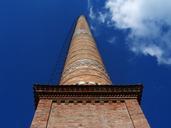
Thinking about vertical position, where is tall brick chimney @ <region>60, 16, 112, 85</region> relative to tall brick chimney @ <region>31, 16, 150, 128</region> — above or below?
above

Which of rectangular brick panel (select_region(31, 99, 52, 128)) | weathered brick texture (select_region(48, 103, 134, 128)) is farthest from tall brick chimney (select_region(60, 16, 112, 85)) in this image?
rectangular brick panel (select_region(31, 99, 52, 128))

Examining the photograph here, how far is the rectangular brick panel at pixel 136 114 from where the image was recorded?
35.9 feet

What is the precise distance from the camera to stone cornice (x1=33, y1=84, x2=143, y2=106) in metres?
12.7

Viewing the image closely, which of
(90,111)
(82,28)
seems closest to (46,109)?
(90,111)

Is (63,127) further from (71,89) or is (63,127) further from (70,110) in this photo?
(71,89)

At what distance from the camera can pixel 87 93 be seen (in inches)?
508

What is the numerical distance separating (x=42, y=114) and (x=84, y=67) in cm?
495

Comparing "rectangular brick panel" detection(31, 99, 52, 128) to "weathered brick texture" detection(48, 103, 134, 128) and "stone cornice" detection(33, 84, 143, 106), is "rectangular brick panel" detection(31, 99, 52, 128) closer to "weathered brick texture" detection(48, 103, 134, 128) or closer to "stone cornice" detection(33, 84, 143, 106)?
"weathered brick texture" detection(48, 103, 134, 128)

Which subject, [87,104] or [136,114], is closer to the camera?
[136,114]

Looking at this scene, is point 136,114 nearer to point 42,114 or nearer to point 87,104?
point 87,104

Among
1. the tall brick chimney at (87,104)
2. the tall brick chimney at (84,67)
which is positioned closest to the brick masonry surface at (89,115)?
the tall brick chimney at (87,104)

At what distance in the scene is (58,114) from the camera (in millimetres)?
11648

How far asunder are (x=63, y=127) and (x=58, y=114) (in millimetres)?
1039

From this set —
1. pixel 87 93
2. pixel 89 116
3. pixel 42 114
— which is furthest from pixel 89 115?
pixel 87 93
